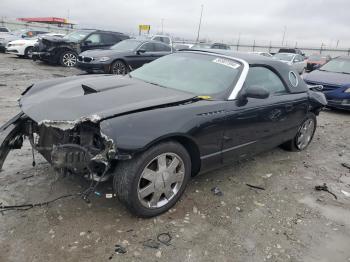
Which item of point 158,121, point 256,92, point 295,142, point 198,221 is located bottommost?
point 198,221

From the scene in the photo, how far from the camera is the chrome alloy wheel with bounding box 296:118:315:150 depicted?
522cm

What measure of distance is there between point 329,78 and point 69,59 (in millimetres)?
9979

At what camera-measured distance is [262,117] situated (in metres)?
3.94

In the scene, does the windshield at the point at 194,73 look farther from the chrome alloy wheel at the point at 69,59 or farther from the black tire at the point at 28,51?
the black tire at the point at 28,51

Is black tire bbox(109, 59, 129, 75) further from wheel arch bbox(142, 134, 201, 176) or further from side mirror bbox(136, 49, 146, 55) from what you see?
wheel arch bbox(142, 134, 201, 176)

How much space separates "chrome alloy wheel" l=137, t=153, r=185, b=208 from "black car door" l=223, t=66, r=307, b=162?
68 centimetres

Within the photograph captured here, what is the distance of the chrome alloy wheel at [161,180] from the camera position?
9.75ft

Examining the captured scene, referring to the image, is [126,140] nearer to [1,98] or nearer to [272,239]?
[272,239]

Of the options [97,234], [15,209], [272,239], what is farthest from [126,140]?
[272,239]

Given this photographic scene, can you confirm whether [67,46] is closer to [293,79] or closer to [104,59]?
[104,59]

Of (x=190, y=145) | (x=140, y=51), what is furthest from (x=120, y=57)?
(x=190, y=145)

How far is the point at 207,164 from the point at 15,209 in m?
1.92

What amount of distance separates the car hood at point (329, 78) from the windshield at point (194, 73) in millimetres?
5773

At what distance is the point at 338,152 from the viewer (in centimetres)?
552
